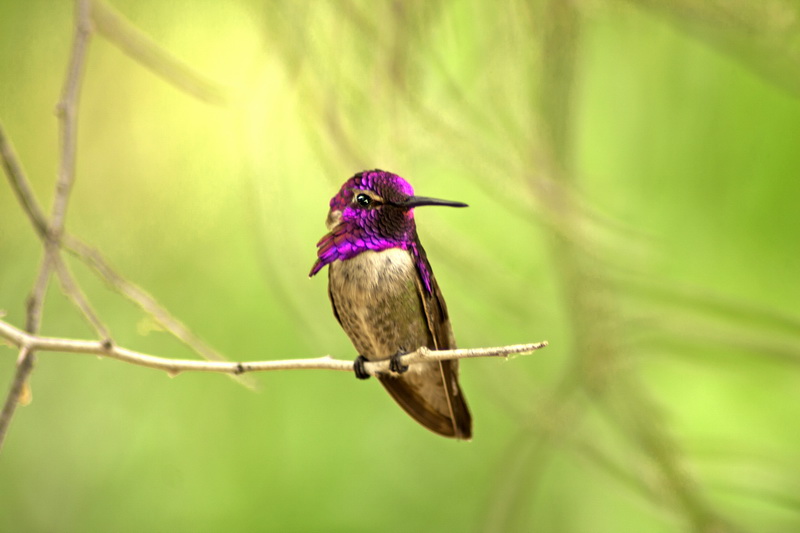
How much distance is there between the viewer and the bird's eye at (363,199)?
0.53 meters

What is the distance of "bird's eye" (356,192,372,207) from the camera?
53cm

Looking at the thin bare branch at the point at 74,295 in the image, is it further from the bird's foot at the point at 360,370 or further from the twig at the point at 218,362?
the bird's foot at the point at 360,370

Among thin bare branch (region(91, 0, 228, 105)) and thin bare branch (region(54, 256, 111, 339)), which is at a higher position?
thin bare branch (region(91, 0, 228, 105))

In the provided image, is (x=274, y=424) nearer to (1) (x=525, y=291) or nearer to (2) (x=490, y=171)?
(1) (x=525, y=291)

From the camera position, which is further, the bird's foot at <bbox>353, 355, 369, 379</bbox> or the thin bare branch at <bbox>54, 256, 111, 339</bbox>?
the thin bare branch at <bbox>54, 256, 111, 339</bbox>

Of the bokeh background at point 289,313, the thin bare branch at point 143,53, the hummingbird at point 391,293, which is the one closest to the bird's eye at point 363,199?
the hummingbird at point 391,293

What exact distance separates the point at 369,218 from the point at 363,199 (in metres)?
0.02

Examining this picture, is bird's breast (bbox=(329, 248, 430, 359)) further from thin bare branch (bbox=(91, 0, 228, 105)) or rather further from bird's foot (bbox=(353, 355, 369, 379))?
thin bare branch (bbox=(91, 0, 228, 105))

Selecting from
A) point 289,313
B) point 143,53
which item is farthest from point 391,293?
point 289,313

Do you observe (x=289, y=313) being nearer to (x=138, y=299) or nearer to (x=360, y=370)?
(x=138, y=299)

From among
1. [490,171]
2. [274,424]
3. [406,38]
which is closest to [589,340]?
[490,171]

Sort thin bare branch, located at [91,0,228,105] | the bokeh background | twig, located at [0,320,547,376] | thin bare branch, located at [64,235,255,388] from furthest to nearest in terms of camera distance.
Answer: the bokeh background → thin bare branch, located at [91,0,228,105] → thin bare branch, located at [64,235,255,388] → twig, located at [0,320,547,376]

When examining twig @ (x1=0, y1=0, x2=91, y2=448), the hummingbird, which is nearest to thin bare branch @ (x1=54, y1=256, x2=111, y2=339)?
twig @ (x1=0, y1=0, x2=91, y2=448)

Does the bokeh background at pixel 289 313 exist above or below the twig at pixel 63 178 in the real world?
above
